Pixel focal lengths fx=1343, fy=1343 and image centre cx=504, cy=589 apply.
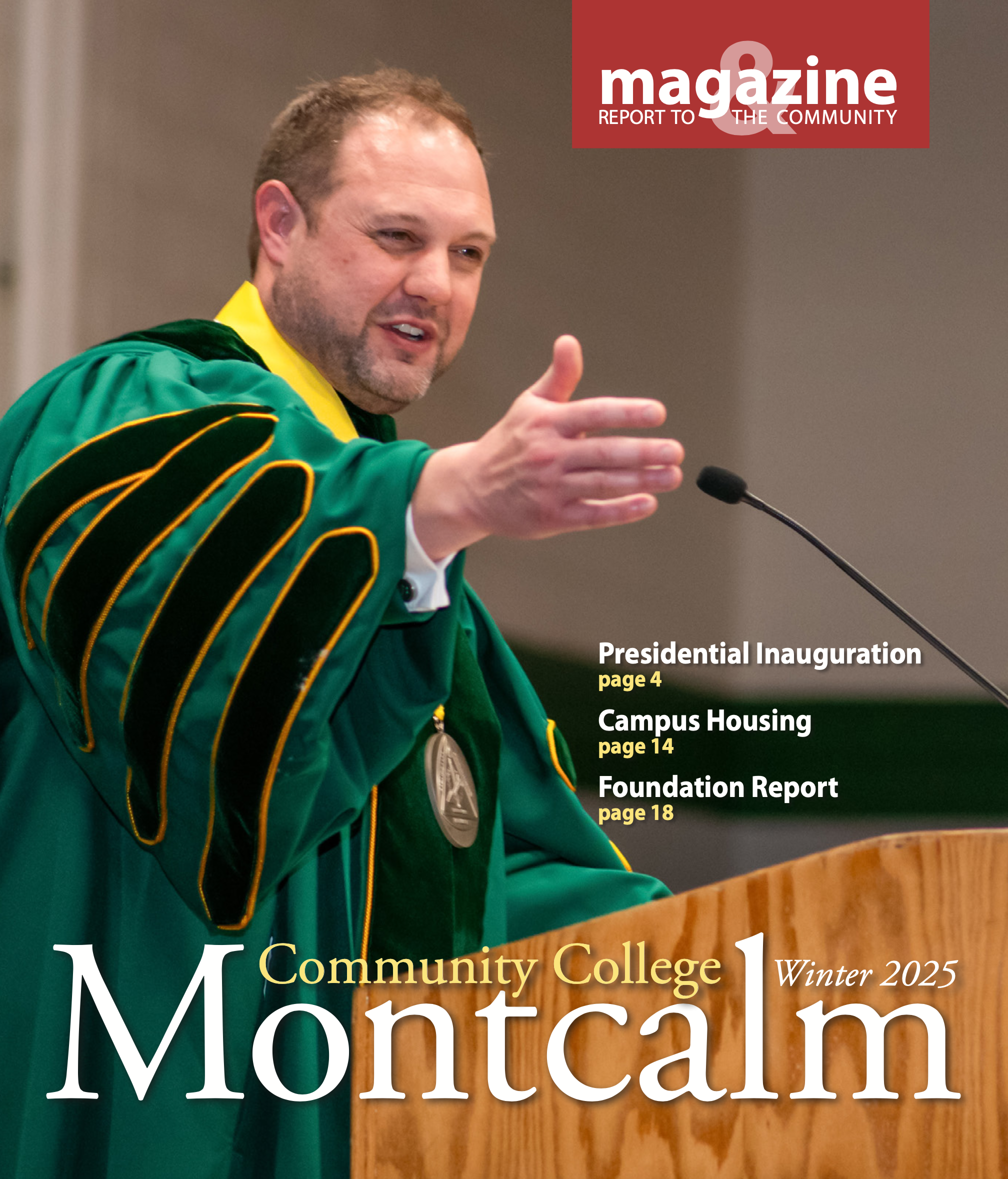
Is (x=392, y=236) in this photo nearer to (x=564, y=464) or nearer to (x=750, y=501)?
Answer: (x=750, y=501)

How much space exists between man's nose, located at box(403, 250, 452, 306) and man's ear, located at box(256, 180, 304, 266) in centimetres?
19

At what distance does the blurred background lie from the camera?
434cm

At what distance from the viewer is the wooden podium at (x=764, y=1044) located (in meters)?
0.92

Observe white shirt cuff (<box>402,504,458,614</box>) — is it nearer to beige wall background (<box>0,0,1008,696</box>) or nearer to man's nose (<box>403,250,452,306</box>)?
man's nose (<box>403,250,452,306</box>)

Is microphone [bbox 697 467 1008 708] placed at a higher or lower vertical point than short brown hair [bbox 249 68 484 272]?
lower

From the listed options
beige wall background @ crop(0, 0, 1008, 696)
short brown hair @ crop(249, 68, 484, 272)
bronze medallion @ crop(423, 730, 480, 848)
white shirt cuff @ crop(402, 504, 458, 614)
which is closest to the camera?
white shirt cuff @ crop(402, 504, 458, 614)

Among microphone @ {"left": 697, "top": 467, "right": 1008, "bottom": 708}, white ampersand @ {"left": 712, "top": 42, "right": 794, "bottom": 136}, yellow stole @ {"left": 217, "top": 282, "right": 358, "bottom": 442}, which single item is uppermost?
white ampersand @ {"left": 712, "top": 42, "right": 794, "bottom": 136}

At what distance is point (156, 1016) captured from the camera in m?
1.30

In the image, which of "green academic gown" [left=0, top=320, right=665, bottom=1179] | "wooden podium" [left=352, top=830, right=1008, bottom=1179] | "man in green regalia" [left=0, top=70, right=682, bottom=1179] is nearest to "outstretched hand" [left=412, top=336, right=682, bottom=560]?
"man in green regalia" [left=0, top=70, right=682, bottom=1179]

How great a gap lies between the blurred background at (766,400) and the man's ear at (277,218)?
2.16m

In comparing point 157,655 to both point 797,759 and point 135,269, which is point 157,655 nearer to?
point 135,269

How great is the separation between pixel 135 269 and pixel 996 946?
2.96m

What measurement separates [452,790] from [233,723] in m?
0.56

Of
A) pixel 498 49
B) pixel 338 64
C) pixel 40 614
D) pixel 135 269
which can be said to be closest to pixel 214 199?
pixel 135 269
